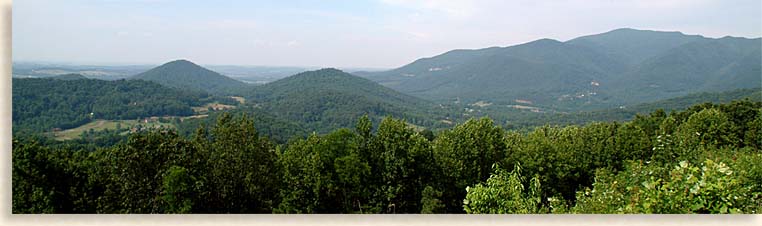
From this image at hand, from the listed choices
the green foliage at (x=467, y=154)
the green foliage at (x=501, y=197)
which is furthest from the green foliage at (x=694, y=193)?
the green foliage at (x=467, y=154)

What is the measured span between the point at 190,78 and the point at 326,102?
13773 mm

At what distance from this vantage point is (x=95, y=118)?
71.1 ft

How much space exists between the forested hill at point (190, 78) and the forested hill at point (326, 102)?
3026mm

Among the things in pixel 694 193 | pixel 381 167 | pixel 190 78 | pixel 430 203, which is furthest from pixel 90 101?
pixel 694 193

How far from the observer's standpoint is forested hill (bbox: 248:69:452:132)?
42.5 metres

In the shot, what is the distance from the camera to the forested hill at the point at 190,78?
39706 millimetres

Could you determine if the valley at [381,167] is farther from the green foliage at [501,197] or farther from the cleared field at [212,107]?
the cleared field at [212,107]

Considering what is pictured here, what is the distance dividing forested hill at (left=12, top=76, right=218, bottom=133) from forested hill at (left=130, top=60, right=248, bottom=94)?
100 inches

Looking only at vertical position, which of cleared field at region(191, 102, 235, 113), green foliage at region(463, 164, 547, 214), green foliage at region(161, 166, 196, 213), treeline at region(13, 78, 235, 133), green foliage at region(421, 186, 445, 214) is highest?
green foliage at region(463, 164, 547, 214)

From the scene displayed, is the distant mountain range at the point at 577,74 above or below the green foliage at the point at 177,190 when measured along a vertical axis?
above

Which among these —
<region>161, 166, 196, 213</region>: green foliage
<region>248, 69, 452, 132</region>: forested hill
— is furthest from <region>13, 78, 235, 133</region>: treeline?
<region>248, 69, 452, 132</region>: forested hill

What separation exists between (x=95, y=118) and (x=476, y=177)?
68.6 feet

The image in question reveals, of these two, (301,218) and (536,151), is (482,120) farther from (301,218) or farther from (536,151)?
(301,218)

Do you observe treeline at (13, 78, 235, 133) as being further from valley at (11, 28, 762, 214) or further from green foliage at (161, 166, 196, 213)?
green foliage at (161, 166, 196, 213)
